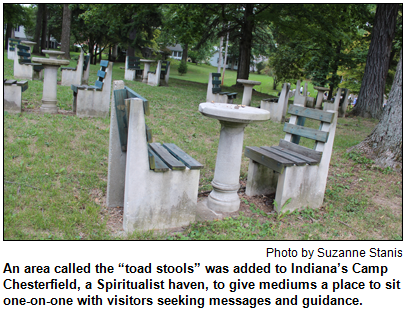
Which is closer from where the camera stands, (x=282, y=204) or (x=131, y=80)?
(x=282, y=204)

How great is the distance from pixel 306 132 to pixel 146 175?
2.26 metres

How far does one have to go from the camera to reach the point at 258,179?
4.92 m

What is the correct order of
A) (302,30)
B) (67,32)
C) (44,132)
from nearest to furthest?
1. (44,132)
2. (302,30)
3. (67,32)

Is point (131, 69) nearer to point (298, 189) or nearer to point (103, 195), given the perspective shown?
point (103, 195)

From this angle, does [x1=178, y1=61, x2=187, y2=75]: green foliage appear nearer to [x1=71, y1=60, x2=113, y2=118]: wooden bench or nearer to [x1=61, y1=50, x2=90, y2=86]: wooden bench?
[x1=61, y1=50, x2=90, y2=86]: wooden bench

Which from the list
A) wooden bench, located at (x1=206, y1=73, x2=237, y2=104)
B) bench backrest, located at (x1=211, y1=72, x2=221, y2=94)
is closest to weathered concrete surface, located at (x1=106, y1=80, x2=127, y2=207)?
wooden bench, located at (x1=206, y1=73, x2=237, y2=104)

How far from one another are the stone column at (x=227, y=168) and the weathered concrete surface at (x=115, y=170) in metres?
1.08

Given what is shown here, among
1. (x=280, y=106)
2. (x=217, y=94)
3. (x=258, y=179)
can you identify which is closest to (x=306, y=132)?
(x=258, y=179)

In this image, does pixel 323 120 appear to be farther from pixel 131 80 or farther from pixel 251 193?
pixel 131 80

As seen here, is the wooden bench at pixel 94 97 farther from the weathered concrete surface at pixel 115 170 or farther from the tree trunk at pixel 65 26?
the tree trunk at pixel 65 26

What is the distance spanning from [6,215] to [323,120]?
367 cm

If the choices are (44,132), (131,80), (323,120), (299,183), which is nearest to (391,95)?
(323,120)

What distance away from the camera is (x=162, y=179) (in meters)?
3.59

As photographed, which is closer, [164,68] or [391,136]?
[391,136]
